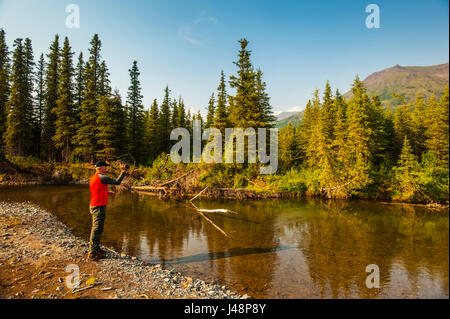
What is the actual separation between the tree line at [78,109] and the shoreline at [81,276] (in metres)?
22.5

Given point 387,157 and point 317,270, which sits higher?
point 387,157

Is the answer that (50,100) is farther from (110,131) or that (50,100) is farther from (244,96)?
(244,96)

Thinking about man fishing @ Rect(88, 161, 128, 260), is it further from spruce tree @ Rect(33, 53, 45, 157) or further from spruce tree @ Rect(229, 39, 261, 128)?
spruce tree @ Rect(33, 53, 45, 157)

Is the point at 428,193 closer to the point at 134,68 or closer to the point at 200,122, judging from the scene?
the point at 134,68

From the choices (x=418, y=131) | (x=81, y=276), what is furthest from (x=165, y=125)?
(x=81, y=276)

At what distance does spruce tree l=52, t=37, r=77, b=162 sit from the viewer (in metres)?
35.3

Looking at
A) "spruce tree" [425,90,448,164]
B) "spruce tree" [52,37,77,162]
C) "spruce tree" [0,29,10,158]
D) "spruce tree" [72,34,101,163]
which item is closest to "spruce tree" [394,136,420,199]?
"spruce tree" [425,90,448,164]

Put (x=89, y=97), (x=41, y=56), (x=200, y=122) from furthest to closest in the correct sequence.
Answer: (x=200, y=122) → (x=41, y=56) → (x=89, y=97)

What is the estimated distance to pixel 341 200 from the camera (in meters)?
23.5

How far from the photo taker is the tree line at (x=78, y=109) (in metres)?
31.2
